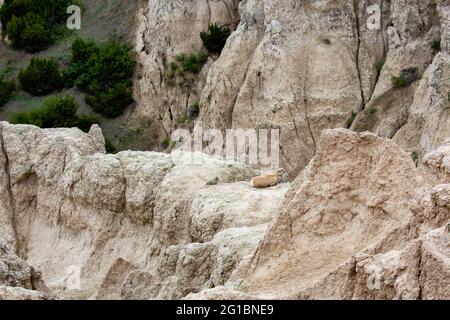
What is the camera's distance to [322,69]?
4962 centimetres

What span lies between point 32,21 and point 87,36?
3199 millimetres

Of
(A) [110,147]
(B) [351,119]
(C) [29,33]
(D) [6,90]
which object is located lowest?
(A) [110,147]

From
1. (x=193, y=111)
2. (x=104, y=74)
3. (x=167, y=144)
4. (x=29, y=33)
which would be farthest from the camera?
(x=29, y=33)

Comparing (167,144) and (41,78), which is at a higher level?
(41,78)

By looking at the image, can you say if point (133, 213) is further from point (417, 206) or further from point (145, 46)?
point (145, 46)

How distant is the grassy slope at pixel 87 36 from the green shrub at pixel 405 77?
1572 centimetres

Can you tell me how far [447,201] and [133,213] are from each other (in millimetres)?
14997

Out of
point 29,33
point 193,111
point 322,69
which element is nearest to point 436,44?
point 322,69

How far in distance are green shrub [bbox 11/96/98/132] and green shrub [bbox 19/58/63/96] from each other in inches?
123

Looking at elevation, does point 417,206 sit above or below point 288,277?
above

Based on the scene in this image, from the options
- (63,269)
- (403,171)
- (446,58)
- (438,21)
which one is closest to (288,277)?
(403,171)

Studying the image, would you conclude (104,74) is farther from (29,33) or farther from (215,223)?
(215,223)
